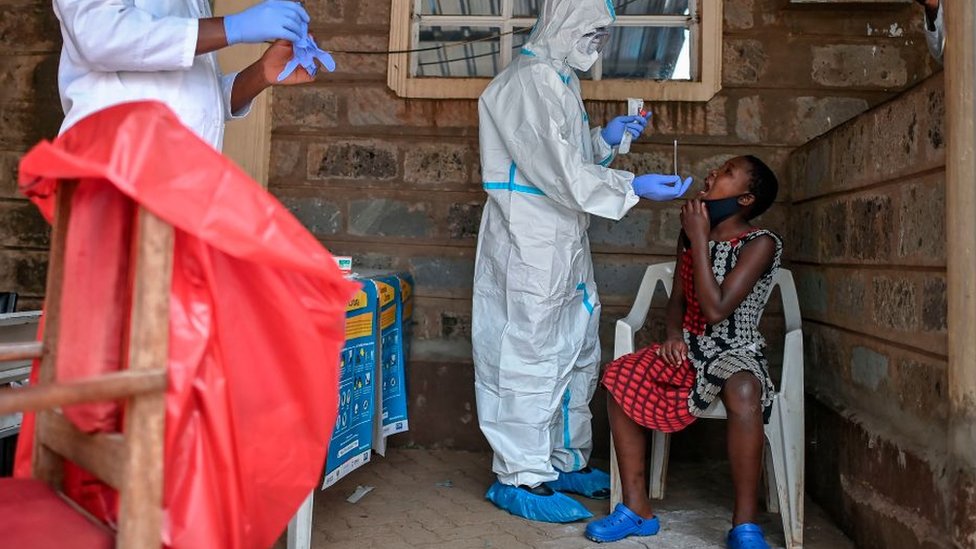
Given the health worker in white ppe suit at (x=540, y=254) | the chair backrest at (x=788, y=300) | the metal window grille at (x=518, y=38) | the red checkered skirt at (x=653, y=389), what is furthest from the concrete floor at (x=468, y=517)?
the metal window grille at (x=518, y=38)

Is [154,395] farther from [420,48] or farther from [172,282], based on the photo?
[420,48]

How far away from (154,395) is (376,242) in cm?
241

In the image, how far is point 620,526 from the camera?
2287 mm

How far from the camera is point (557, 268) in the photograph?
256 cm

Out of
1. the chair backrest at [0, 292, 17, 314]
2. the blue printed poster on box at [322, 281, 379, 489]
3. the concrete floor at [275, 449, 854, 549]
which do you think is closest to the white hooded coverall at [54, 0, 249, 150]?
the blue printed poster on box at [322, 281, 379, 489]

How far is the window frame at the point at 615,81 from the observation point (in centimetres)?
320

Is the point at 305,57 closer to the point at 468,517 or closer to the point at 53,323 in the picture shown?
the point at 53,323

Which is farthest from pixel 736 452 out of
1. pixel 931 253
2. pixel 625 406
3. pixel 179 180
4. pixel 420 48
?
pixel 420 48

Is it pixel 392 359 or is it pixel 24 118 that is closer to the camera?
pixel 392 359

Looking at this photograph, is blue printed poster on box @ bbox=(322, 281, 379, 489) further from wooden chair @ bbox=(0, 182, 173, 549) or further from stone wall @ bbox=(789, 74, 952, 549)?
stone wall @ bbox=(789, 74, 952, 549)

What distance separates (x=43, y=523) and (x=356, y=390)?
1299mm

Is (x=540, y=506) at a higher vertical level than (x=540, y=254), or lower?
lower

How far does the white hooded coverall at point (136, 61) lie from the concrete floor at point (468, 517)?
1274 mm

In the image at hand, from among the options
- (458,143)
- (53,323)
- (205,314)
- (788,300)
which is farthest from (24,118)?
(788,300)
